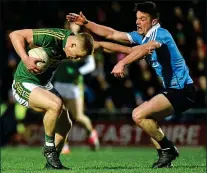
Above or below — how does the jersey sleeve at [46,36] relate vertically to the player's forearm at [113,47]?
above

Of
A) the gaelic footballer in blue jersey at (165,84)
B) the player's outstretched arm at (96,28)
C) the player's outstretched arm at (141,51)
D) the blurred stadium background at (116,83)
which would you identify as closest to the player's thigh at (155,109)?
the gaelic footballer in blue jersey at (165,84)

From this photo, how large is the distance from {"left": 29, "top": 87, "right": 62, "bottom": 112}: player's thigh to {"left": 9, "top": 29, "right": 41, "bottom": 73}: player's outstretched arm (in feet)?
1.16

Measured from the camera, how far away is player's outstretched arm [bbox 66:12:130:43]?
1055 centimetres

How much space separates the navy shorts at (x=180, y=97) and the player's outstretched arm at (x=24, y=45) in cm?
185

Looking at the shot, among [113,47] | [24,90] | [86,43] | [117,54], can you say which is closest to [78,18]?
[113,47]

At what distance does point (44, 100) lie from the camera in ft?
31.3

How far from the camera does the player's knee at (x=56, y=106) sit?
9516 mm

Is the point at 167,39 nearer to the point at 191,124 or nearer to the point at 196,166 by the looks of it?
the point at 196,166

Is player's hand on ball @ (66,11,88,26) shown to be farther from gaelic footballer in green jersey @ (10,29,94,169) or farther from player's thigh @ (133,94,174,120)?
player's thigh @ (133,94,174,120)

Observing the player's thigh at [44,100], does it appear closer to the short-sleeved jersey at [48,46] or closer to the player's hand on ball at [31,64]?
the short-sleeved jersey at [48,46]

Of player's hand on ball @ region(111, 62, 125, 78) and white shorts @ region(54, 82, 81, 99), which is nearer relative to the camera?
player's hand on ball @ region(111, 62, 125, 78)

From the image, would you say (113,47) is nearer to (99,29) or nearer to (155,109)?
(99,29)

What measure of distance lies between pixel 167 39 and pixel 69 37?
1342 millimetres

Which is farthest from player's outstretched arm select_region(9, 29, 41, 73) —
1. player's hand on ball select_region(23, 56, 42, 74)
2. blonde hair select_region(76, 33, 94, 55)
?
blonde hair select_region(76, 33, 94, 55)
